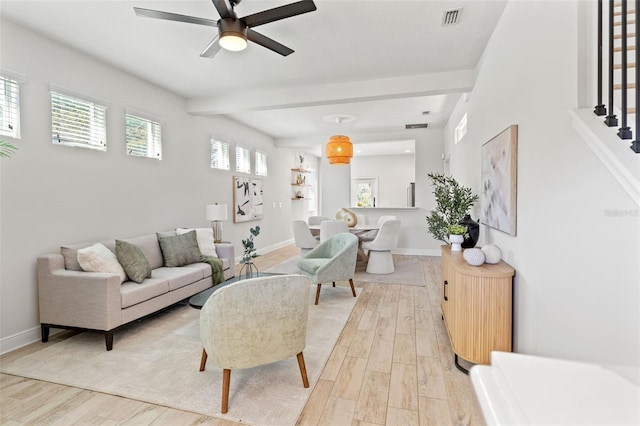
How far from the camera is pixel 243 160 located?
21.6ft

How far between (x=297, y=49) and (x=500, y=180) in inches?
92.2

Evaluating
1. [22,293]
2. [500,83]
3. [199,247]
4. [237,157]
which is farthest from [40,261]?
[500,83]

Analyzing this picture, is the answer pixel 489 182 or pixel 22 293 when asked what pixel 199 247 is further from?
pixel 489 182

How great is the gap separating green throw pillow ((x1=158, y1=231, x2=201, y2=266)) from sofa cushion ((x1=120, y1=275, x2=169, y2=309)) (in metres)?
0.53

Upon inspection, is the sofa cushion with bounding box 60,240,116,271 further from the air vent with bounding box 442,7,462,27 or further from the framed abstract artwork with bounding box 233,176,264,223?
the air vent with bounding box 442,7,462,27

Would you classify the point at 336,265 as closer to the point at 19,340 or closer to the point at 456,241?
the point at 456,241

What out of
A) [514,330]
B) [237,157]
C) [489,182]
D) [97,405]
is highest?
[237,157]

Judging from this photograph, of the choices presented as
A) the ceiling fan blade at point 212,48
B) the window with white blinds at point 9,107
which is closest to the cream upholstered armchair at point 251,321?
the ceiling fan blade at point 212,48

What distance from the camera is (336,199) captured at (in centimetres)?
758

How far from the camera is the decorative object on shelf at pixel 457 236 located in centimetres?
289

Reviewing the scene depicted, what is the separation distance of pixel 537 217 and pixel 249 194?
18.1ft

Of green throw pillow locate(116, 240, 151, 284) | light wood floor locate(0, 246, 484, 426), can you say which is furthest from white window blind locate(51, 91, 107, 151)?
light wood floor locate(0, 246, 484, 426)

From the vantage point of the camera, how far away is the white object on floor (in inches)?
23.0

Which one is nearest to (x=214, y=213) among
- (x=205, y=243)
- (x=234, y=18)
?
(x=205, y=243)
